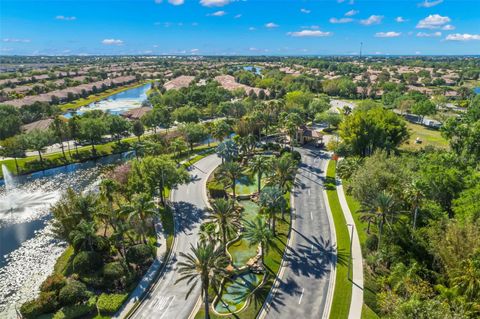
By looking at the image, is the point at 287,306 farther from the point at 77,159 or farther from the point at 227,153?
the point at 77,159

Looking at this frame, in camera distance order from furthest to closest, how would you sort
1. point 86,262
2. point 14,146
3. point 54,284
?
point 14,146, point 86,262, point 54,284

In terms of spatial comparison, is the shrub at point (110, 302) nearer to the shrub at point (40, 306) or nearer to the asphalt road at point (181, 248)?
the asphalt road at point (181, 248)

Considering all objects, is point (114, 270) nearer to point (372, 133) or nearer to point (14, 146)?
point (14, 146)

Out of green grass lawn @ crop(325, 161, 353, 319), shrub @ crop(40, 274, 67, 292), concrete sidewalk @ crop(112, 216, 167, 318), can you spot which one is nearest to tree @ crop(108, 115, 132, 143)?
concrete sidewalk @ crop(112, 216, 167, 318)

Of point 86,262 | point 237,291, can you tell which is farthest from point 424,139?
point 86,262

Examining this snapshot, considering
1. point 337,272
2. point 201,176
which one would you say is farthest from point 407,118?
point 337,272

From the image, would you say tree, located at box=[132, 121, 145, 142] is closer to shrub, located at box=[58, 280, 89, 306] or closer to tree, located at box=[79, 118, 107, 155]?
tree, located at box=[79, 118, 107, 155]
